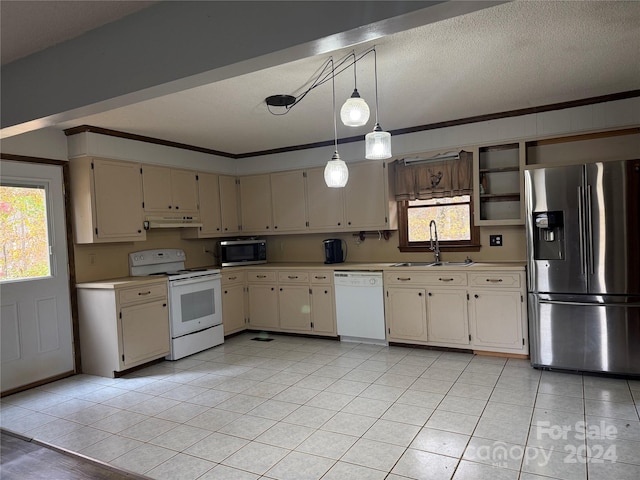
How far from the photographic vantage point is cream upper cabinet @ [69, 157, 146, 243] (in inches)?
166

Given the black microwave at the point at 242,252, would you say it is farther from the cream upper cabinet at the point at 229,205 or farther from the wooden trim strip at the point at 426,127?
the wooden trim strip at the point at 426,127

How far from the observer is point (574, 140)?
4258 millimetres

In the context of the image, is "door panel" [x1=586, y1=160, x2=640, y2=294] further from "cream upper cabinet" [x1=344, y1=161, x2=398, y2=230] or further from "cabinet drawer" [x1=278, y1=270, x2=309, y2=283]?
"cabinet drawer" [x1=278, y1=270, x2=309, y2=283]

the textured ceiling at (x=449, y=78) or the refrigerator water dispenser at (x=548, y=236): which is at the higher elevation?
the textured ceiling at (x=449, y=78)

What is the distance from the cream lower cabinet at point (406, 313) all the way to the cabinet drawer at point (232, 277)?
1943 millimetres

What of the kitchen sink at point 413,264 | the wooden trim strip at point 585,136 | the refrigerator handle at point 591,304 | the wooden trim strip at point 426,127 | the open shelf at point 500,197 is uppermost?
the wooden trim strip at point 426,127

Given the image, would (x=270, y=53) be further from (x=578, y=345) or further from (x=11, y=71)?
(x=578, y=345)

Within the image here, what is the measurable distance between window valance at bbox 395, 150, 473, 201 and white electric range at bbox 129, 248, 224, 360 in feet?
7.99

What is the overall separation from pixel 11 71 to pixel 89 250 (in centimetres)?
218

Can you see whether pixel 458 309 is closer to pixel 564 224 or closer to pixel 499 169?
pixel 564 224

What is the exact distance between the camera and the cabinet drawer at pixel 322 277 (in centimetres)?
507

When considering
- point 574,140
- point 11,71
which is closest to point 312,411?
point 11,71

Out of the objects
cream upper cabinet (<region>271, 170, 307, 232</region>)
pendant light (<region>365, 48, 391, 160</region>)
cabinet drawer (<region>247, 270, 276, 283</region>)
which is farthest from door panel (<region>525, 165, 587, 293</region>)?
cabinet drawer (<region>247, 270, 276, 283</region>)

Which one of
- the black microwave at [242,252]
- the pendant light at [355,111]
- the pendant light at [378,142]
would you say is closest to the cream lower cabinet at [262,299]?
the black microwave at [242,252]
